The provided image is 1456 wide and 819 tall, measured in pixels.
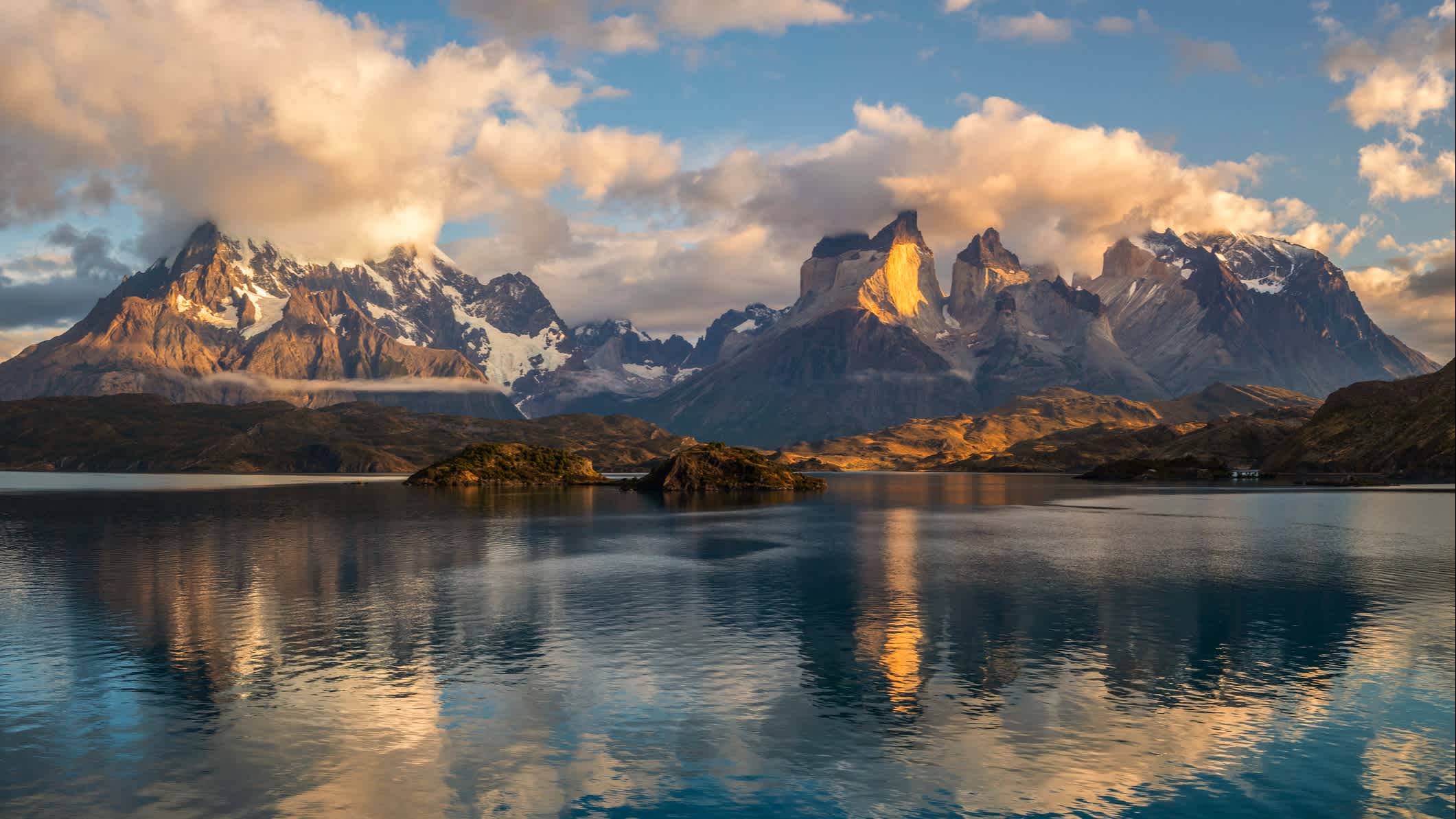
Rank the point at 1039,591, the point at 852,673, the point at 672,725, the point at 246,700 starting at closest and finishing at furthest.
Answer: the point at 672,725 < the point at 246,700 < the point at 852,673 < the point at 1039,591

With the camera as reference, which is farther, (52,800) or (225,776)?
(225,776)

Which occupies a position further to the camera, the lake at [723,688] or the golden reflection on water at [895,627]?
the golden reflection on water at [895,627]

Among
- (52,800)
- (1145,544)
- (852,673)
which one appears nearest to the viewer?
(52,800)

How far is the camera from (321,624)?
233 feet

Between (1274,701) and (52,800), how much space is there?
188 feet

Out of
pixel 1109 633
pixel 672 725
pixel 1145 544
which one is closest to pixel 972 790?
pixel 672 725

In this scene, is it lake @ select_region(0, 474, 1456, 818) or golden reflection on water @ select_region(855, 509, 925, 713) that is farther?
golden reflection on water @ select_region(855, 509, 925, 713)

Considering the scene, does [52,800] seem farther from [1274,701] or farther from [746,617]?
[1274,701]

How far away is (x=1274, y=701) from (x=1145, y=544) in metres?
85.8

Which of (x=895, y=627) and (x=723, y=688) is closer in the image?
(x=723, y=688)

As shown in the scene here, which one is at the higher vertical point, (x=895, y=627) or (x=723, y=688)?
(x=723, y=688)

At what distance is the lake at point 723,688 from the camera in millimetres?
39062

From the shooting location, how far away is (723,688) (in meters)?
53.9

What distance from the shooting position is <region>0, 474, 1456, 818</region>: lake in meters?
39.1
